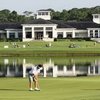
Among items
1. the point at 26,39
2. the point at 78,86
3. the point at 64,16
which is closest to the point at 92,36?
the point at 26,39

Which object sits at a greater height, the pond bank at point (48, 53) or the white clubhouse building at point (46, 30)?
the white clubhouse building at point (46, 30)

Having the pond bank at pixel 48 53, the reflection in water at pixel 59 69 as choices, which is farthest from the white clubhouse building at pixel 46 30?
the reflection in water at pixel 59 69

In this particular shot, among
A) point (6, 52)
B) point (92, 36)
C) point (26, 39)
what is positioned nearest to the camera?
point (6, 52)

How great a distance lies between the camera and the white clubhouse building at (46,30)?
4503 inches

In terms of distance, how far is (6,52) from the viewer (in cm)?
7119

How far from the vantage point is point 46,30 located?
11531cm

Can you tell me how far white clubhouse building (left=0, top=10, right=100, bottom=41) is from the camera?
114 metres

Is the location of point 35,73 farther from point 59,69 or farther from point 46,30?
point 46,30

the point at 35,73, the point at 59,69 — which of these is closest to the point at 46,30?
the point at 59,69

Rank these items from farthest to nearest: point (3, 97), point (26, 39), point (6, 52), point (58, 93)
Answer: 1. point (26, 39)
2. point (6, 52)
3. point (58, 93)
4. point (3, 97)

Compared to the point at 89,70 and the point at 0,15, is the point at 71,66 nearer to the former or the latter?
the point at 89,70

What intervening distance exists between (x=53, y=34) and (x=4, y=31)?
1328 cm

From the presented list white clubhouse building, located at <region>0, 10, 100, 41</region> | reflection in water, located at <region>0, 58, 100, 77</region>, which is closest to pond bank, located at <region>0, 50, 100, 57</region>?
reflection in water, located at <region>0, 58, 100, 77</region>

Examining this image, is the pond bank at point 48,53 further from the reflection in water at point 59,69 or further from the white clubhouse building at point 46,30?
the white clubhouse building at point 46,30
